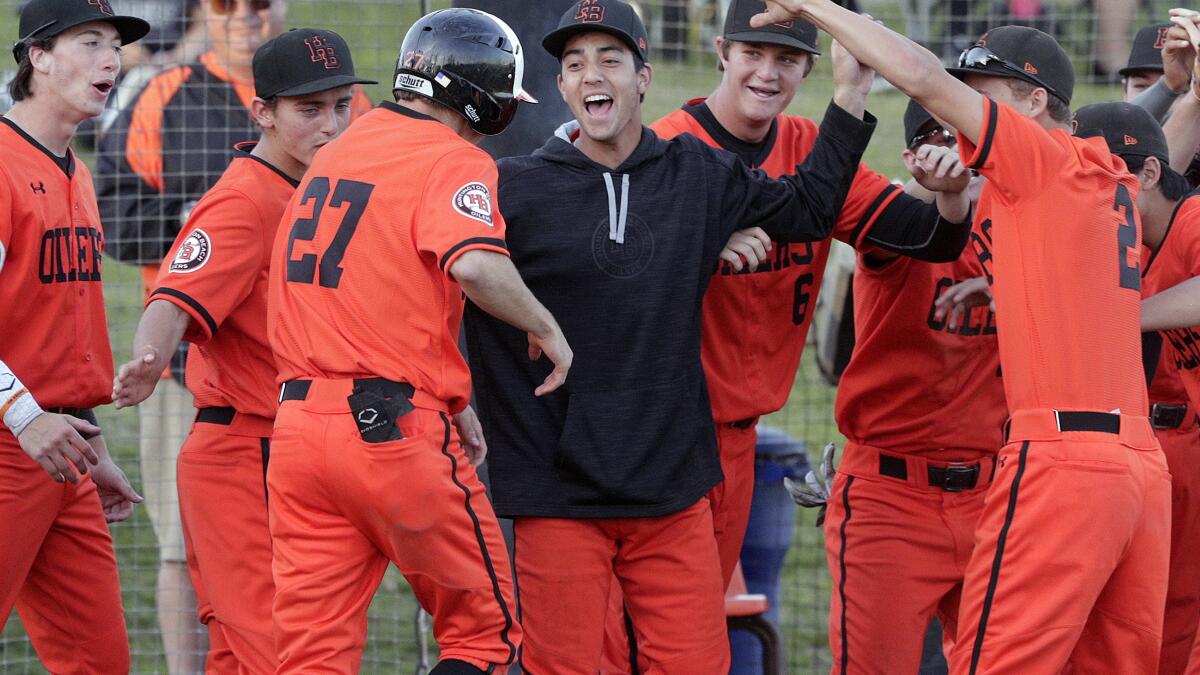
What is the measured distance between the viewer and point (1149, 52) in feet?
21.7

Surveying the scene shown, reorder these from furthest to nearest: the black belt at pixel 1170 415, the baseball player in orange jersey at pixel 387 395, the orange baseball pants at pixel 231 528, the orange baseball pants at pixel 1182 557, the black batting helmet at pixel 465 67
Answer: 1. the black belt at pixel 1170 415
2. the orange baseball pants at pixel 1182 557
3. the orange baseball pants at pixel 231 528
4. the black batting helmet at pixel 465 67
5. the baseball player in orange jersey at pixel 387 395

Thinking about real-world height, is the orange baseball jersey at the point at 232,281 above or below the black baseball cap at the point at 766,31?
below

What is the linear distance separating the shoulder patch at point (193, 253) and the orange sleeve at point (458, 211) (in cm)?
89

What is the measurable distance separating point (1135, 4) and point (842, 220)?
8.57 m

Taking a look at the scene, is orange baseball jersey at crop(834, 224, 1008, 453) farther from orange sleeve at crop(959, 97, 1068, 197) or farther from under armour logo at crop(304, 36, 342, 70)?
under armour logo at crop(304, 36, 342, 70)

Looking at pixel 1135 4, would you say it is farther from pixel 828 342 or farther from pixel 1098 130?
pixel 1098 130

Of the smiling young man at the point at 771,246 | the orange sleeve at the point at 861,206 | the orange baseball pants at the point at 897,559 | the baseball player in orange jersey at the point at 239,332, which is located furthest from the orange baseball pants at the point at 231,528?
the orange sleeve at the point at 861,206

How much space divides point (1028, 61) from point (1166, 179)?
2.38ft

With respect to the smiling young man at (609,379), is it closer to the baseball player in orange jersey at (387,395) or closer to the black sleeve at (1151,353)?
the baseball player in orange jersey at (387,395)

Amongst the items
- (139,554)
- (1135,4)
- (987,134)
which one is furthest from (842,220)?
(1135,4)

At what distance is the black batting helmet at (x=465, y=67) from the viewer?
4406mm

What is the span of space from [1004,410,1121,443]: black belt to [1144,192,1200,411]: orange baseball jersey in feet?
2.74

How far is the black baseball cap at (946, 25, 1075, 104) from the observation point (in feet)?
15.2

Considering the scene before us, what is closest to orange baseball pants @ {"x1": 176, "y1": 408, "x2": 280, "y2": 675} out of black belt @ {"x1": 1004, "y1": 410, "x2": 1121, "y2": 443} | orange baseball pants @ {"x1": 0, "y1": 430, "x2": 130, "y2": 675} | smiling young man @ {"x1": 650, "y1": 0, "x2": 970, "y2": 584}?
orange baseball pants @ {"x1": 0, "y1": 430, "x2": 130, "y2": 675}
